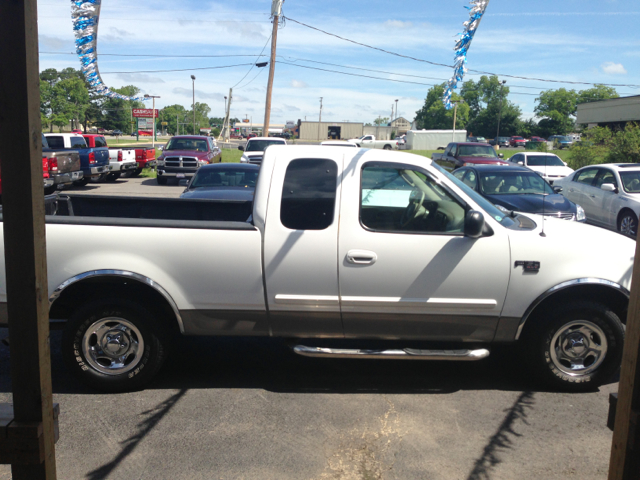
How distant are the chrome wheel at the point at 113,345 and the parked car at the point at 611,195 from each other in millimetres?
10654

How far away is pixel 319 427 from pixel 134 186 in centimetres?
2045

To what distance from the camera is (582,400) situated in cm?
453

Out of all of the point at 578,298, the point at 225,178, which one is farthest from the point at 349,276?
the point at 225,178

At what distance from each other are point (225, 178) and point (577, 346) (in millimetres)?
7652

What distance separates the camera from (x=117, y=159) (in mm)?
23391

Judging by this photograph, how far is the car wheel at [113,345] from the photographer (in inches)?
174

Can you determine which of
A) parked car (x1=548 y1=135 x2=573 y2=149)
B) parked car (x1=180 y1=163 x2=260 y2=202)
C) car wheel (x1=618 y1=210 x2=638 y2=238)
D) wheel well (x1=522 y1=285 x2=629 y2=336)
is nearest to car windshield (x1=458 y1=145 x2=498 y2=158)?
car wheel (x1=618 y1=210 x2=638 y2=238)

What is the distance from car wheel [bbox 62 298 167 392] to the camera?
443cm

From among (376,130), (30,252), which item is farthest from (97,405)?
(376,130)

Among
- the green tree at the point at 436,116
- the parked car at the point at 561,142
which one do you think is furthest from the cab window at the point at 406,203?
the green tree at the point at 436,116

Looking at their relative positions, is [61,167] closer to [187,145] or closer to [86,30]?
[187,145]

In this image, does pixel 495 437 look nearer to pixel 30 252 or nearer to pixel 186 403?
pixel 186 403

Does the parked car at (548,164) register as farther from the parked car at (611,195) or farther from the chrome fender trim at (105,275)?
the chrome fender trim at (105,275)

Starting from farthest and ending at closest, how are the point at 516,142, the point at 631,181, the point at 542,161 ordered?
the point at 516,142, the point at 542,161, the point at 631,181
